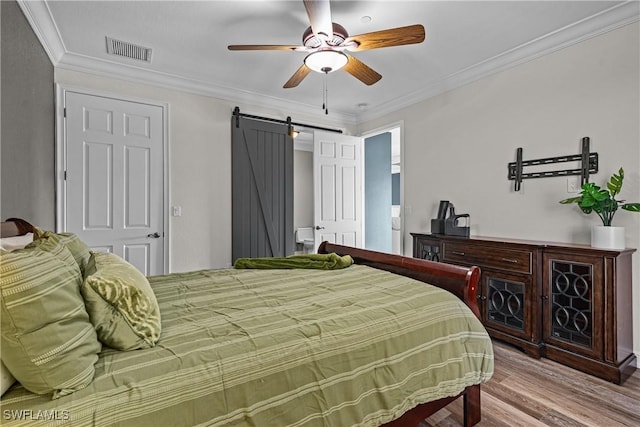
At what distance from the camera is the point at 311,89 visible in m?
3.97

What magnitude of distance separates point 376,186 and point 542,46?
3.10 m

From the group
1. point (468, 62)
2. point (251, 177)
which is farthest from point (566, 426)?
point (251, 177)

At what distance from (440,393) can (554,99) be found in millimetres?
2754

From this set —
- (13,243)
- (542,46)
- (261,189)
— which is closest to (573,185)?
(542,46)

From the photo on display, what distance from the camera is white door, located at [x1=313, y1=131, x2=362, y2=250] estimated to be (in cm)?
455

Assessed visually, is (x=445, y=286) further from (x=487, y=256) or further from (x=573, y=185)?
(x=573, y=185)

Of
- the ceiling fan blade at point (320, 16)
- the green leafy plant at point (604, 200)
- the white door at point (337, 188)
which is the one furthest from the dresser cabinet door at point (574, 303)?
the white door at point (337, 188)

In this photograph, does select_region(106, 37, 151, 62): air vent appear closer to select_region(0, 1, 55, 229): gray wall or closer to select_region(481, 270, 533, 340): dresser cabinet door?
select_region(0, 1, 55, 229): gray wall

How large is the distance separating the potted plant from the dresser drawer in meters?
0.46

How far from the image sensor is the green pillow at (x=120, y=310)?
103cm

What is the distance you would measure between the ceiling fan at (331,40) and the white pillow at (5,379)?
204 cm

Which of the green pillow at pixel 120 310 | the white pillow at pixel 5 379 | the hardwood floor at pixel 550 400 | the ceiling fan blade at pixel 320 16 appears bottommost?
the hardwood floor at pixel 550 400

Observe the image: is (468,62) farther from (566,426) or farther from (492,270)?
(566,426)

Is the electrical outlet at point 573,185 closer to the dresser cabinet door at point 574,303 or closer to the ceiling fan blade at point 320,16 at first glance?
the dresser cabinet door at point 574,303
